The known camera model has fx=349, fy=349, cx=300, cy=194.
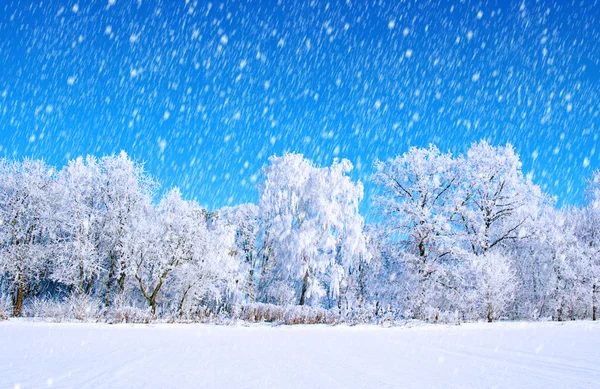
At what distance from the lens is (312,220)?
2108 cm

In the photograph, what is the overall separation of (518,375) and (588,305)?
2328 cm

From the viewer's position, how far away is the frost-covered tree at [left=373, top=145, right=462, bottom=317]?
1839 centimetres

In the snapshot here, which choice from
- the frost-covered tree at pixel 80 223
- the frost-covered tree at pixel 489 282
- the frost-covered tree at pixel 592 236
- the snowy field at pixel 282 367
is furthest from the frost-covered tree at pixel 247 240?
the frost-covered tree at pixel 592 236

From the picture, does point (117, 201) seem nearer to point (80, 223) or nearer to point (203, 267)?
point (80, 223)

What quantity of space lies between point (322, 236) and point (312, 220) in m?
1.19

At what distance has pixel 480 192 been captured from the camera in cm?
2092

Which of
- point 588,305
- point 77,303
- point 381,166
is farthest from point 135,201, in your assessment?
point 588,305

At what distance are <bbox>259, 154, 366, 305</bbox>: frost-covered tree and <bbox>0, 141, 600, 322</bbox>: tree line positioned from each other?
3.1 inches

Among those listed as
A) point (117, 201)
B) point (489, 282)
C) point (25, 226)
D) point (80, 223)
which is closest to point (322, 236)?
point (489, 282)

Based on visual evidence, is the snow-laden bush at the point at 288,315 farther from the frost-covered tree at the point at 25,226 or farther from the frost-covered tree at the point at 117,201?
the frost-covered tree at the point at 25,226

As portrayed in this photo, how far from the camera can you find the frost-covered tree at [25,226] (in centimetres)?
2005

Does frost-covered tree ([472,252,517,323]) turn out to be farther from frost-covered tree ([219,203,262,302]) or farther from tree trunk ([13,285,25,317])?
tree trunk ([13,285,25,317])

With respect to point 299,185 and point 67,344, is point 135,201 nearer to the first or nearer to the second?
point 299,185

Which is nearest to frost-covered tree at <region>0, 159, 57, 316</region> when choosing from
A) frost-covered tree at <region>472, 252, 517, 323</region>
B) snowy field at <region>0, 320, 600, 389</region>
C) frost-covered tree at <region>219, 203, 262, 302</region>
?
frost-covered tree at <region>219, 203, 262, 302</region>
